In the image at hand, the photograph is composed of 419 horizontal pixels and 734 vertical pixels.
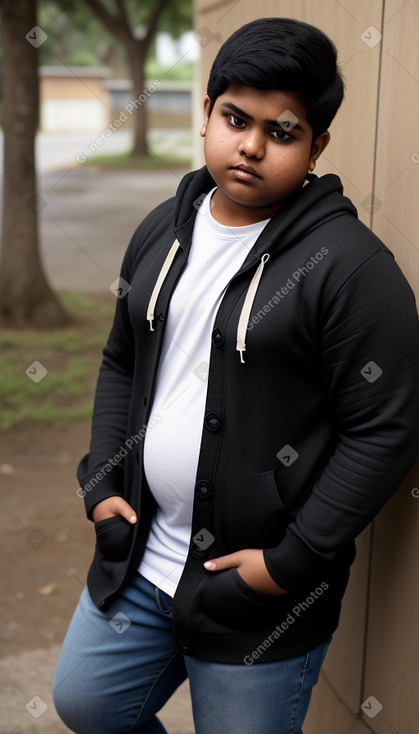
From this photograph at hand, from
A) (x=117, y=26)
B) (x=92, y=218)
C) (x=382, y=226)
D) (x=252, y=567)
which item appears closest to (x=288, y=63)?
(x=382, y=226)

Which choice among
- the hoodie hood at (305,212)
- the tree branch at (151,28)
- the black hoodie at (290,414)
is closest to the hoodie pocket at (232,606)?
the black hoodie at (290,414)

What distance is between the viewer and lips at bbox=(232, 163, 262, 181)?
1.67 meters

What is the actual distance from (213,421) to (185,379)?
14cm

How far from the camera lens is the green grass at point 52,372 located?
6.27 metres

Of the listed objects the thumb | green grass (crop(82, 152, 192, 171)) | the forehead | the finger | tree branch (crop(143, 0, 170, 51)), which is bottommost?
green grass (crop(82, 152, 192, 171))

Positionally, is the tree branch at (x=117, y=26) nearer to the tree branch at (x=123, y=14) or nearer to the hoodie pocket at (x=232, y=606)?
the tree branch at (x=123, y=14)

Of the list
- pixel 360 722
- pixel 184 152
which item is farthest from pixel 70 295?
pixel 184 152

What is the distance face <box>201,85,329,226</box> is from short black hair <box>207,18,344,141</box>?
0.08ft

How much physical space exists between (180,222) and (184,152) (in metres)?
31.2

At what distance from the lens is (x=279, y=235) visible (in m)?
1.71

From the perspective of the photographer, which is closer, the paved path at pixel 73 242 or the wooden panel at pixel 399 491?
the wooden panel at pixel 399 491

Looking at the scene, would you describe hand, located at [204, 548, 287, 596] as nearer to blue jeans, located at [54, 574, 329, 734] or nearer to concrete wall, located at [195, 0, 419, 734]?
blue jeans, located at [54, 574, 329, 734]

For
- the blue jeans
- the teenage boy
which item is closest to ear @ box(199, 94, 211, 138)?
the teenage boy

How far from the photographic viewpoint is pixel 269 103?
5.37 ft
